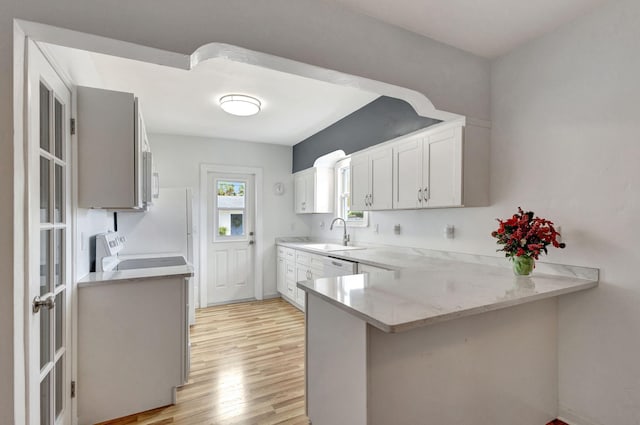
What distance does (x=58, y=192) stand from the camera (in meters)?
1.70

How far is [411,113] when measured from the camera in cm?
281

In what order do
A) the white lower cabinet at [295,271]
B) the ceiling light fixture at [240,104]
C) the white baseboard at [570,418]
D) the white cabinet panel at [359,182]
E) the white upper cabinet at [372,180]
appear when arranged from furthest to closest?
1. the white lower cabinet at [295,271]
2. the white cabinet panel at [359,182]
3. the ceiling light fixture at [240,104]
4. the white upper cabinet at [372,180]
5. the white baseboard at [570,418]

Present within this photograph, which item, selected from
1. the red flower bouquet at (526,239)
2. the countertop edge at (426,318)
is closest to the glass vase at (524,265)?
the red flower bouquet at (526,239)

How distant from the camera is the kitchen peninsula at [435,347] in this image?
1.29 metres

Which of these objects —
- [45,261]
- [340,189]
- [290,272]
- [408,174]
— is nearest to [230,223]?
[290,272]

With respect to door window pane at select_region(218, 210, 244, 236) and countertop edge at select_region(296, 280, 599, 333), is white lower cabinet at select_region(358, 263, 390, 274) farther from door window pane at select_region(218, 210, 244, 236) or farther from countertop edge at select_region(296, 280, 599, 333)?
door window pane at select_region(218, 210, 244, 236)

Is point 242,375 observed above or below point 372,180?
below

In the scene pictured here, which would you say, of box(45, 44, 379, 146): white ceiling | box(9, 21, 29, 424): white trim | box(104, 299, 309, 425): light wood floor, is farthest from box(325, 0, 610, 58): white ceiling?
box(104, 299, 309, 425): light wood floor

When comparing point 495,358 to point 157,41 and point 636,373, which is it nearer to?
point 636,373

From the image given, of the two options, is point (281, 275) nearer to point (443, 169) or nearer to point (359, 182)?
point (359, 182)

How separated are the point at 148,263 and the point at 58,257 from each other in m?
1.41

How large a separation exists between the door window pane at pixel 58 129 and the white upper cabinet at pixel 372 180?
97.5 inches

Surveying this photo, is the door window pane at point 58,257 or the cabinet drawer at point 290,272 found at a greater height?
the door window pane at point 58,257

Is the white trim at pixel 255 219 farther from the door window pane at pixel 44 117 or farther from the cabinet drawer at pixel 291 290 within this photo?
the door window pane at pixel 44 117
